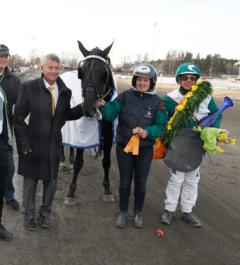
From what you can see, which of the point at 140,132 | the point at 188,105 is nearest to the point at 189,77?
the point at 188,105

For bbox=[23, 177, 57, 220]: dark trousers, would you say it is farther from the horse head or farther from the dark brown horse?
the horse head

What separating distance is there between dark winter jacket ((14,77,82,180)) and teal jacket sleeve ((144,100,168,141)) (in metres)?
1.05

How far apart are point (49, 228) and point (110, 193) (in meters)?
1.40

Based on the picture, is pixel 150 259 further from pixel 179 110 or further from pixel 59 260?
pixel 179 110

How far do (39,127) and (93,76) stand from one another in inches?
42.2

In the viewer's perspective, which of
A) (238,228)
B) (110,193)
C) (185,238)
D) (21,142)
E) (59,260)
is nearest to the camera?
(59,260)

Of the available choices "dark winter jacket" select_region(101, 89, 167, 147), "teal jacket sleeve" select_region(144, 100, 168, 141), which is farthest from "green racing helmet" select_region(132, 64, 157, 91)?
"teal jacket sleeve" select_region(144, 100, 168, 141)

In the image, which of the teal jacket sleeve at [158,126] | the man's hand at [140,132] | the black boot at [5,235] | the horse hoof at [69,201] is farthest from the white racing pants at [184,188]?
the black boot at [5,235]

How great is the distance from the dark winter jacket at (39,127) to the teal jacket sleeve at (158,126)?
105cm

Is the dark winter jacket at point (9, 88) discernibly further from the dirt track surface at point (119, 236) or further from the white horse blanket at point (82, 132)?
A: the dirt track surface at point (119, 236)

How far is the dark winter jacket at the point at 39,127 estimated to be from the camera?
12.9 ft

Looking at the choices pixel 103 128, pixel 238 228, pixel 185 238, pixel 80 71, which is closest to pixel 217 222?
pixel 238 228

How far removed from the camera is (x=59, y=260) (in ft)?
11.6

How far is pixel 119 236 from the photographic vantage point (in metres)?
4.21
